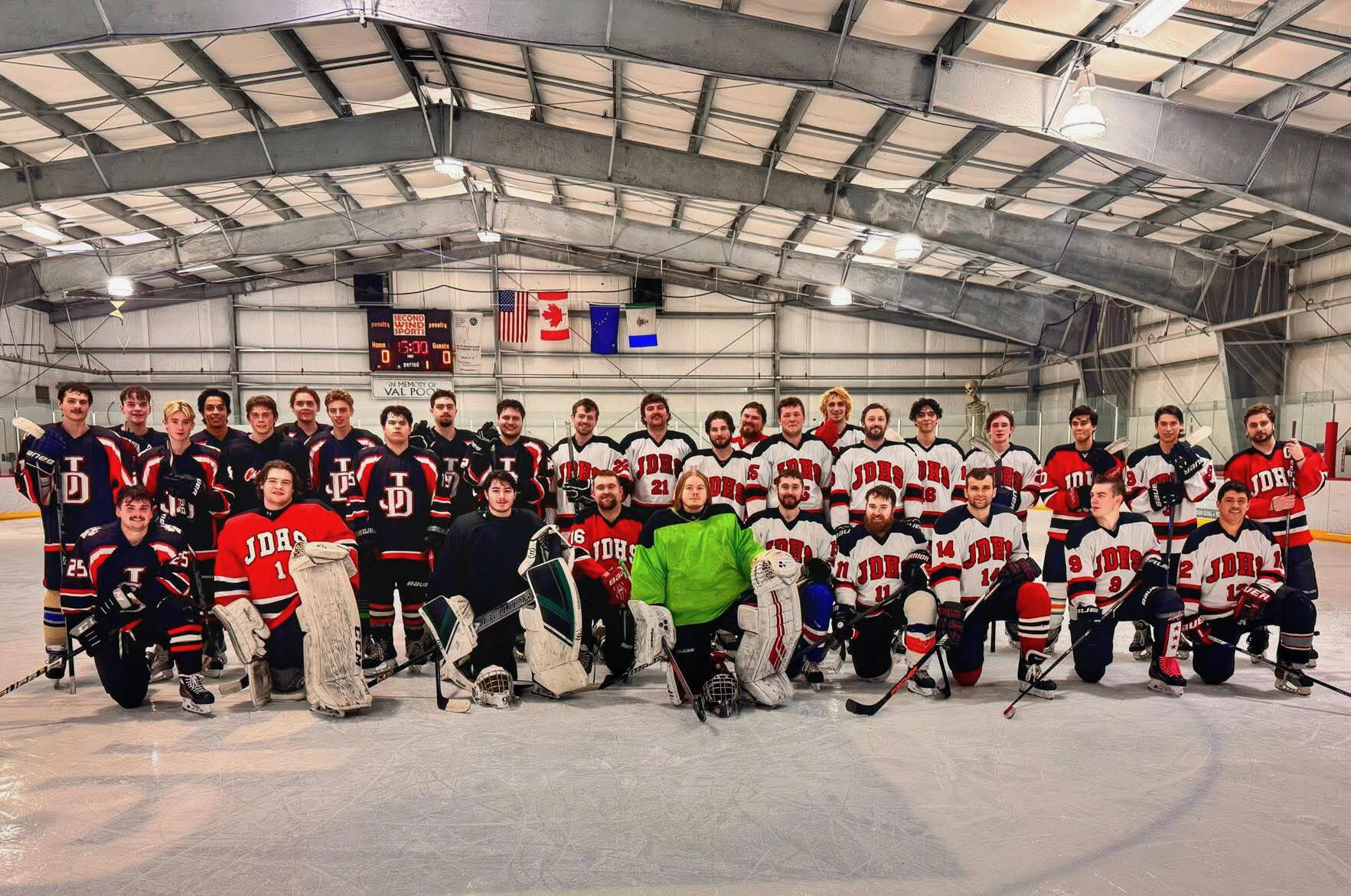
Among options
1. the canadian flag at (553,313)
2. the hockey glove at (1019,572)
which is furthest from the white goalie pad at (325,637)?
the canadian flag at (553,313)

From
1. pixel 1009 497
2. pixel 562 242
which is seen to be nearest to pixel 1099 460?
pixel 1009 497

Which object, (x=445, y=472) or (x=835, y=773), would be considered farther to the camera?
(x=445, y=472)

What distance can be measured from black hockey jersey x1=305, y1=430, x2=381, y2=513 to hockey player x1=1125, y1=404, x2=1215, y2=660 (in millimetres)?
4613

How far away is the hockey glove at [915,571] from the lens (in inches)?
161

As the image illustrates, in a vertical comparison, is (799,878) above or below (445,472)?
below

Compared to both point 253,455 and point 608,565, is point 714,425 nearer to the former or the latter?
point 608,565

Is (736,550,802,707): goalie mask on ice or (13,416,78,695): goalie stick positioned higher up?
(13,416,78,695): goalie stick

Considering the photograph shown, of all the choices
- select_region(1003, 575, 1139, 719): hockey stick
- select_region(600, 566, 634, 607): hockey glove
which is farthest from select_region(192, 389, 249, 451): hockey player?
select_region(1003, 575, 1139, 719): hockey stick

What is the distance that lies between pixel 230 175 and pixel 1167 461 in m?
10.5

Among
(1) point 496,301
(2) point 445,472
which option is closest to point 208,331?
(1) point 496,301

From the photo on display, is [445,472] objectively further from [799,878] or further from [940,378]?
[940,378]

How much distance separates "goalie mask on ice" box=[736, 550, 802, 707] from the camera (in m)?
3.77

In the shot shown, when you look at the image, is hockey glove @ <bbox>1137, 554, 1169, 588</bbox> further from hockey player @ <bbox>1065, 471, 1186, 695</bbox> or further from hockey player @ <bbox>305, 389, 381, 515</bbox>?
hockey player @ <bbox>305, 389, 381, 515</bbox>

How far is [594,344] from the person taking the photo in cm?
1872
